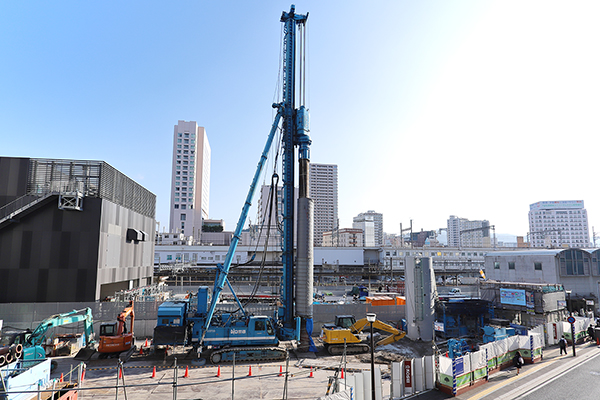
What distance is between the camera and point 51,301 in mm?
29875

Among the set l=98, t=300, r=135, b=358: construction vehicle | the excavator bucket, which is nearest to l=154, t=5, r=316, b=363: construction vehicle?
l=98, t=300, r=135, b=358: construction vehicle

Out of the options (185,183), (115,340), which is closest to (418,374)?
(115,340)

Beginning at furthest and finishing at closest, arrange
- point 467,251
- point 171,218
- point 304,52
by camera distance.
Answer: point 171,218
point 467,251
point 304,52

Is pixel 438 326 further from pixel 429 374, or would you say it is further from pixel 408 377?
pixel 408 377

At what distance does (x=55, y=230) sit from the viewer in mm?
30500

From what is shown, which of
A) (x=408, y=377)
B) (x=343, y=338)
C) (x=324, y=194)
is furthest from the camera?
(x=324, y=194)

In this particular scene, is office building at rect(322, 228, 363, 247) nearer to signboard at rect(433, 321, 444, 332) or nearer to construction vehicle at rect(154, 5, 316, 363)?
signboard at rect(433, 321, 444, 332)

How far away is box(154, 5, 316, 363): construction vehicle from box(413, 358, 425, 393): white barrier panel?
861 cm

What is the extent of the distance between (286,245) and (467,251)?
265 ft

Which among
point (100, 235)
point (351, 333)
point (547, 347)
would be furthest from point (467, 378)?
point (100, 235)

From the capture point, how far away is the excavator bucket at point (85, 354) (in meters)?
22.4

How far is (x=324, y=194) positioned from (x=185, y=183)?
83305mm

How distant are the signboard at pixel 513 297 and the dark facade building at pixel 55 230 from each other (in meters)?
36.6

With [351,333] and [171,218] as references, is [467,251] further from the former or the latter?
[171,218]
